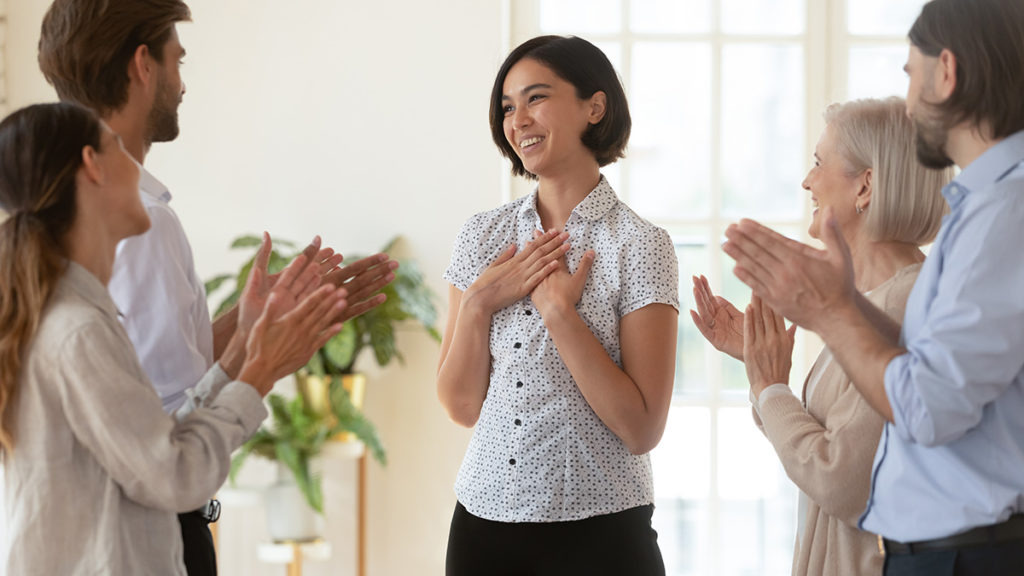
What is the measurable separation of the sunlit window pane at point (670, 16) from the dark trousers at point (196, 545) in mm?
2988

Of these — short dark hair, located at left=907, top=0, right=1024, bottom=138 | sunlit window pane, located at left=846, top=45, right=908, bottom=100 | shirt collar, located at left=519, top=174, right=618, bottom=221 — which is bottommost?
shirt collar, located at left=519, top=174, right=618, bottom=221

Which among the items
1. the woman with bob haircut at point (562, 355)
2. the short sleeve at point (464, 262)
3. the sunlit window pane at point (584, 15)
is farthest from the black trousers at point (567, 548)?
the sunlit window pane at point (584, 15)

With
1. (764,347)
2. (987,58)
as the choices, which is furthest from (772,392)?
(987,58)

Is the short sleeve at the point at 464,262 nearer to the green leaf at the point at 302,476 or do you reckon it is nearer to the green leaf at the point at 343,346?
the green leaf at the point at 343,346

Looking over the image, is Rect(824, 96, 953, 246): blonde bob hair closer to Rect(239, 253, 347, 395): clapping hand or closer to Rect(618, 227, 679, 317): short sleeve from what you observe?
Rect(618, 227, 679, 317): short sleeve

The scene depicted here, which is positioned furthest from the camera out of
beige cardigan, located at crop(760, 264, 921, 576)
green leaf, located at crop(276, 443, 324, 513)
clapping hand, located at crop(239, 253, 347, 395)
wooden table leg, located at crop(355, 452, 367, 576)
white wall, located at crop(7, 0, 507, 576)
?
white wall, located at crop(7, 0, 507, 576)

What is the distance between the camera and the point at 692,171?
414cm

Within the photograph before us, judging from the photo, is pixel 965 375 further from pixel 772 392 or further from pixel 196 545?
pixel 196 545

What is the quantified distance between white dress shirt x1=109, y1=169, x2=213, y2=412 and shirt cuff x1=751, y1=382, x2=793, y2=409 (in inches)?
40.2

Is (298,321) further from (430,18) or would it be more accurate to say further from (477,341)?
(430,18)

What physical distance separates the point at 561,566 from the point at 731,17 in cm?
290

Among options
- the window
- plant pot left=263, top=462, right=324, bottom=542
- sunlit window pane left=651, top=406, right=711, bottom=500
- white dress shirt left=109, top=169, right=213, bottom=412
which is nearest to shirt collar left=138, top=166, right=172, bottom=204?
white dress shirt left=109, top=169, right=213, bottom=412

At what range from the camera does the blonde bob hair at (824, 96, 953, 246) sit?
178 centimetres

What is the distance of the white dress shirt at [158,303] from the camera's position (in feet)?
5.45
